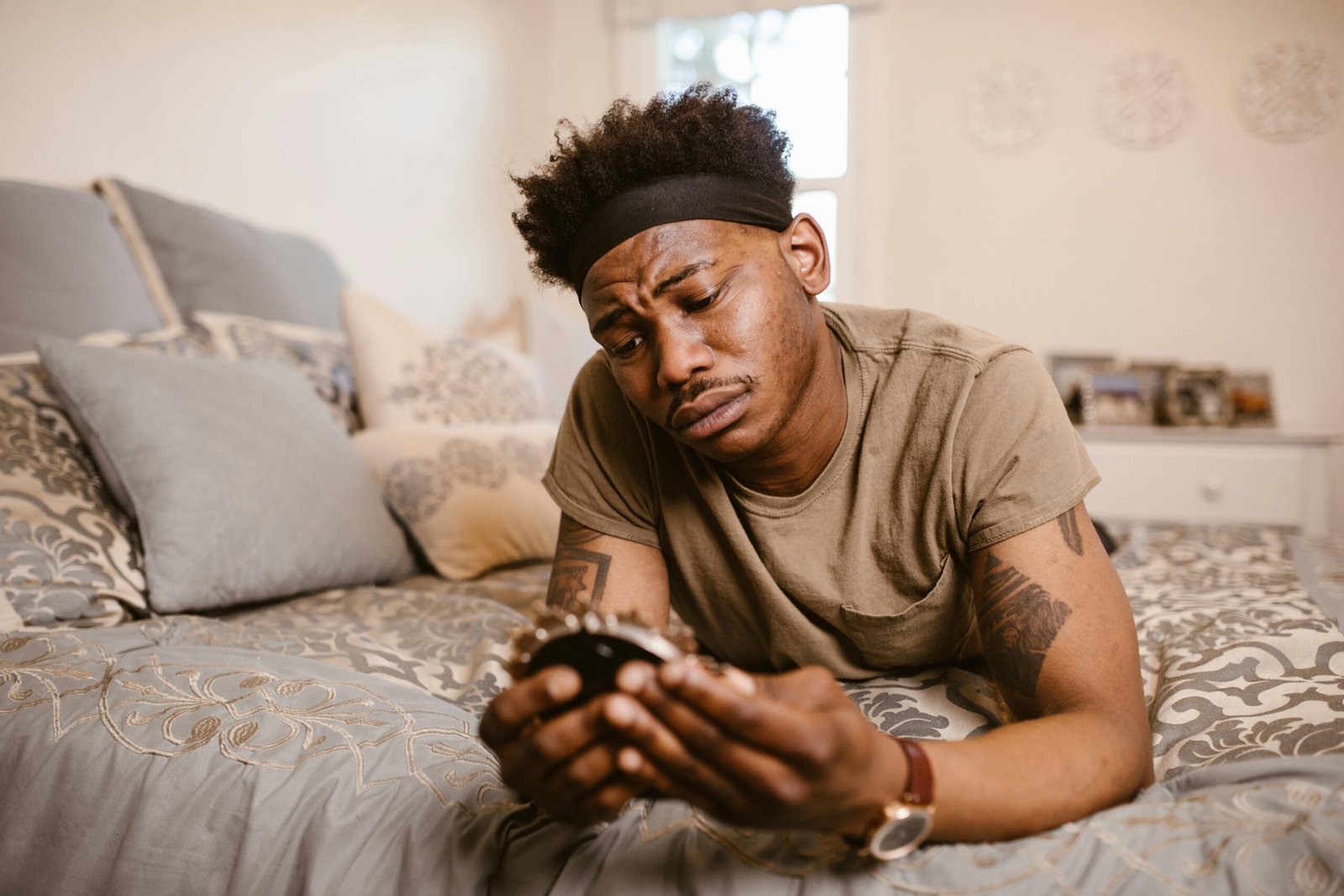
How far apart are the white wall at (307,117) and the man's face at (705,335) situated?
1.49m

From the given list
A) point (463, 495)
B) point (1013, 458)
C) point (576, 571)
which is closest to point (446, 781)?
point (576, 571)

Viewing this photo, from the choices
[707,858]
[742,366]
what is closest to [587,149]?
[742,366]

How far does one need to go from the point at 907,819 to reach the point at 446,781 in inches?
15.6

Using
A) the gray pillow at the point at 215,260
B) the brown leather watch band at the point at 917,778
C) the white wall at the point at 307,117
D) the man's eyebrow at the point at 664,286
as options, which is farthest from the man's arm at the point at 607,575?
the white wall at the point at 307,117

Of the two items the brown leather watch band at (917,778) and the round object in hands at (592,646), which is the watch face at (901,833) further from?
the round object in hands at (592,646)

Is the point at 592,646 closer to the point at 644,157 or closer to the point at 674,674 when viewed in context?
the point at 674,674

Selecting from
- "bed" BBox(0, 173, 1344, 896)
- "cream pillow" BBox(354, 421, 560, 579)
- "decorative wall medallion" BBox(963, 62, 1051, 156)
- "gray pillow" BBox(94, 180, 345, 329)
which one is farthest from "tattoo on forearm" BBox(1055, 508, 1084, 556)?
"decorative wall medallion" BBox(963, 62, 1051, 156)

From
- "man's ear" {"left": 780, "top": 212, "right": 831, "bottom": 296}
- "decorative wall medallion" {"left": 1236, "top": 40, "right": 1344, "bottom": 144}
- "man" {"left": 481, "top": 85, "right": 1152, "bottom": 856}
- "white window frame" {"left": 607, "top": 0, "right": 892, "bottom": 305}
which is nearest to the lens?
"man" {"left": 481, "top": 85, "right": 1152, "bottom": 856}

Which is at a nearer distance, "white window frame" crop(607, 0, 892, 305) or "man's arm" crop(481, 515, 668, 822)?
"man's arm" crop(481, 515, 668, 822)

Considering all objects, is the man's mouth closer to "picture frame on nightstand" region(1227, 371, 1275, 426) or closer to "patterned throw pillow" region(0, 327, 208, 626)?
"patterned throw pillow" region(0, 327, 208, 626)

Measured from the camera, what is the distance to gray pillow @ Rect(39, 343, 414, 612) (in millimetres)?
1332

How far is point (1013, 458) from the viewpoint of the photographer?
37.1 inches

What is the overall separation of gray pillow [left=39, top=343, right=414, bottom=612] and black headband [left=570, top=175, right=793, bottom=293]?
0.66 m

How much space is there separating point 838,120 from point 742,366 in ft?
10.1
